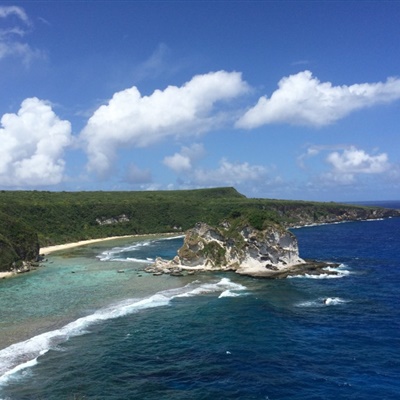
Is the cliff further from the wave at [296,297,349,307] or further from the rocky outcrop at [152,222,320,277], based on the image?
the wave at [296,297,349,307]

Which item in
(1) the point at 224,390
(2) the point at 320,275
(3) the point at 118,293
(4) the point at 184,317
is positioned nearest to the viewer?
(1) the point at 224,390

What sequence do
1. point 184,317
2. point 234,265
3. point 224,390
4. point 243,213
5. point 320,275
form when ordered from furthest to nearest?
point 243,213 → point 234,265 → point 320,275 → point 184,317 → point 224,390

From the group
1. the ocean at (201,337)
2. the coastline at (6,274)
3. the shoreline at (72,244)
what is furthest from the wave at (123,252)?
the coastline at (6,274)

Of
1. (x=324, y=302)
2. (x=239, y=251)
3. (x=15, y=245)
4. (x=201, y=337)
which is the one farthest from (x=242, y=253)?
(x=15, y=245)

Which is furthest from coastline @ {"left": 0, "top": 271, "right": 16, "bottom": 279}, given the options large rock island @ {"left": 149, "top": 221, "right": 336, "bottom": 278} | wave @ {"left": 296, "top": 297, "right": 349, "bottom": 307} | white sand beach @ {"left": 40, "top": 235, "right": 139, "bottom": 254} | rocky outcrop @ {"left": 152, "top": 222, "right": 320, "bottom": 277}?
wave @ {"left": 296, "top": 297, "right": 349, "bottom": 307}

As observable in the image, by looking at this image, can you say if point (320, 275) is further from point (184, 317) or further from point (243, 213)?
point (184, 317)

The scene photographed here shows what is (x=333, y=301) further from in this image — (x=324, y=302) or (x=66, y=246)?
(x=66, y=246)

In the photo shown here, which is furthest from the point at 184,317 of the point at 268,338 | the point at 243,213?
the point at 243,213
